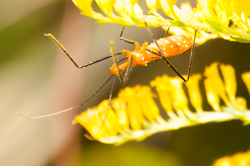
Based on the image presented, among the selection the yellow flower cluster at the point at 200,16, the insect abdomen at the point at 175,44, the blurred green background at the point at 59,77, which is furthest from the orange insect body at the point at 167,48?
the blurred green background at the point at 59,77

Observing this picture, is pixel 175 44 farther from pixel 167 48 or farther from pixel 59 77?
pixel 59 77

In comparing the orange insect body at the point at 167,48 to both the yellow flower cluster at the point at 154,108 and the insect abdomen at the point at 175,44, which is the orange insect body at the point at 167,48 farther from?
the yellow flower cluster at the point at 154,108

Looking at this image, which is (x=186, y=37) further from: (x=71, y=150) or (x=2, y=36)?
(x=2, y=36)

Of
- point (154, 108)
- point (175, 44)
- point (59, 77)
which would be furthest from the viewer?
point (59, 77)

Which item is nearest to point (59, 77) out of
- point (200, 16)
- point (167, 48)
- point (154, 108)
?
A: point (154, 108)

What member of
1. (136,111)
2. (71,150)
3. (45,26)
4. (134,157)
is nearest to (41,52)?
(45,26)

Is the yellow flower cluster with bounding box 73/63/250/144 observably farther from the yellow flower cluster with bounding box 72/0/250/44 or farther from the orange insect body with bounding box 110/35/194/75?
the yellow flower cluster with bounding box 72/0/250/44
